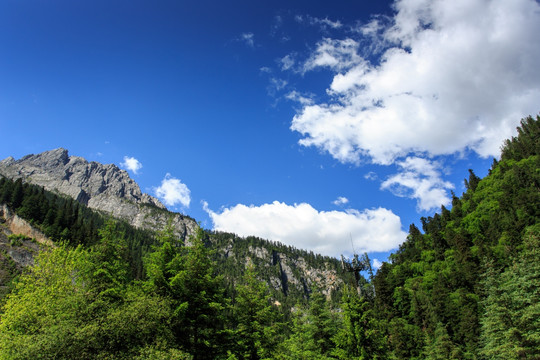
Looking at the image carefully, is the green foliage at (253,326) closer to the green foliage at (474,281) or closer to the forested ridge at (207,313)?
the forested ridge at (207,313)

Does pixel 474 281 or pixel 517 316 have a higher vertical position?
pixel 474 281

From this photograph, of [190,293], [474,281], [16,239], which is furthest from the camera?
[16,239]

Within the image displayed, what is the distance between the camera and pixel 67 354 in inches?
578

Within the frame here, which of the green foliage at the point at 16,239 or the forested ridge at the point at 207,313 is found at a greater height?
the green foliage at the point at 16,239

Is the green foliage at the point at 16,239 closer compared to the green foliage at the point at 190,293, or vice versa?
the green foliage at the point at 190,293

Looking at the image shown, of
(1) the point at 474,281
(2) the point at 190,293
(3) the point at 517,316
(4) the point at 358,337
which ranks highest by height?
(1) the point at 474,281

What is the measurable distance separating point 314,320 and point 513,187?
86191 millimetres

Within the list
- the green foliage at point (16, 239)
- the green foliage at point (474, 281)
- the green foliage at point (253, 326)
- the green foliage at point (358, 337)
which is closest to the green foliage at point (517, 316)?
the green foliage at point (474, 281)

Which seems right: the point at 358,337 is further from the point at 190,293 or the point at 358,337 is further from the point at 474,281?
the point at 474,281

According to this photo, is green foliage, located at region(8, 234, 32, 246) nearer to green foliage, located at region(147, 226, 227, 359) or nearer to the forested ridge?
the forested ridge

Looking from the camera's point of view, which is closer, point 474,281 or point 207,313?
point 207,313

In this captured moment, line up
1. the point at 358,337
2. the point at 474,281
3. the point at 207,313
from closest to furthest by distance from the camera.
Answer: the point at 207,313 → the point at 358,337 → the point at 474,281

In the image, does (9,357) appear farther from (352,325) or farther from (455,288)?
(455,288)

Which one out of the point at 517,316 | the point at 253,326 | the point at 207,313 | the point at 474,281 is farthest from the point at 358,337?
the point at 474,281
